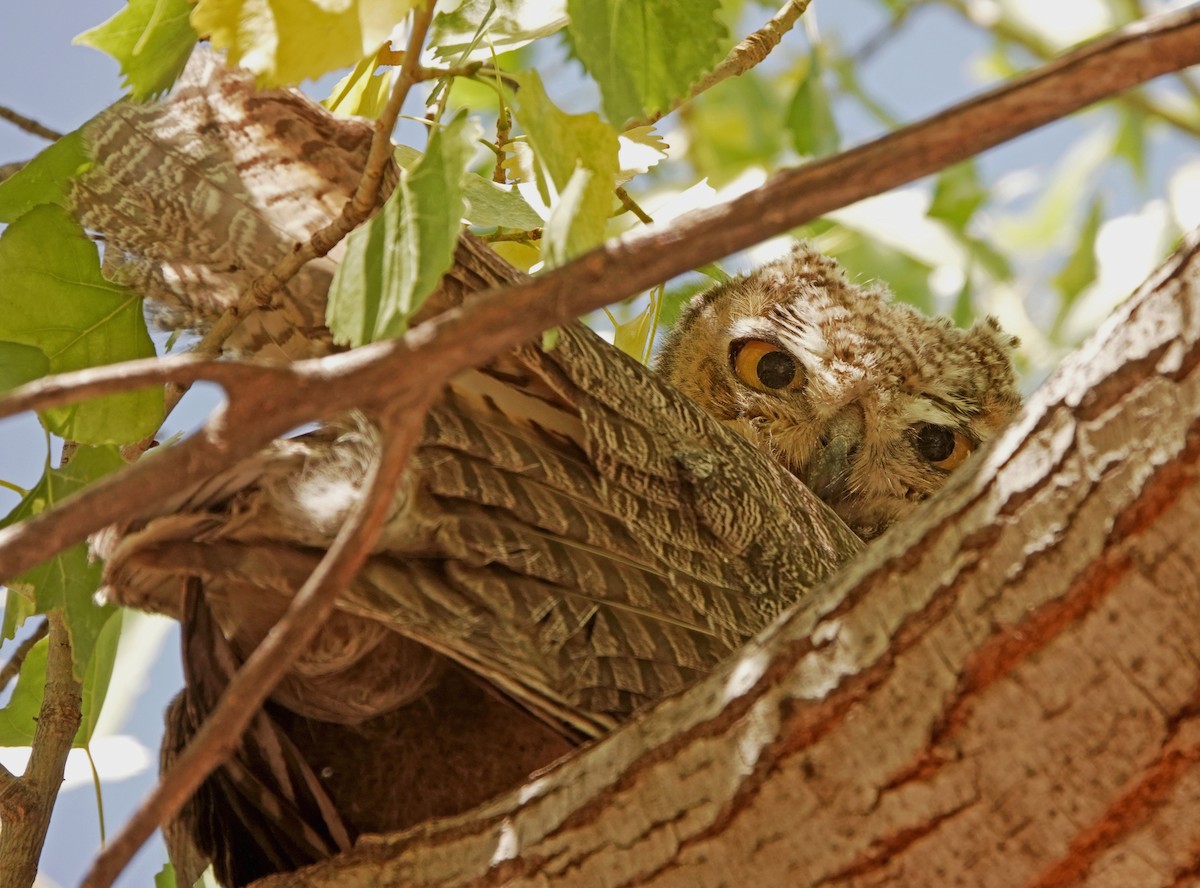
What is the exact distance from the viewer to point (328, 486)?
1.02 m

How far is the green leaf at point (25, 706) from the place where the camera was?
155cm

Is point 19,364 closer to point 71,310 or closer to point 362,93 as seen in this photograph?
point 71,310

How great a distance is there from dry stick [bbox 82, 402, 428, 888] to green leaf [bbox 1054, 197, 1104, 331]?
10.3ft

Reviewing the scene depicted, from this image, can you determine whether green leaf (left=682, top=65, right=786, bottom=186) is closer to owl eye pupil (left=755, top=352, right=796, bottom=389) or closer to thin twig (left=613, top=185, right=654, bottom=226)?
owl eye pupil (left=755, top=352, right=796, bottom=389)

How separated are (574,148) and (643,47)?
0.35ft

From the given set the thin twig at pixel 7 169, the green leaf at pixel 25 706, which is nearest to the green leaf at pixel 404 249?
the thin twig at pixel 7 169

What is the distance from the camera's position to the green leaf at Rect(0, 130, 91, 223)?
1.17 m

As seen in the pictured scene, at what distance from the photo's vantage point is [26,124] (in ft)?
5.06

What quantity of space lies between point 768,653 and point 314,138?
0.58m

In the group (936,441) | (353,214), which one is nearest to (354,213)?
(353,214)

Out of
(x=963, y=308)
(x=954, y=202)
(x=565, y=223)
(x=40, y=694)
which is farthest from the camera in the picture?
(x=954, y=202)

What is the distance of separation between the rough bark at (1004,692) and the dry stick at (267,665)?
13.2 inches

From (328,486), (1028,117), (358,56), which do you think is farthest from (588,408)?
(1028,117)

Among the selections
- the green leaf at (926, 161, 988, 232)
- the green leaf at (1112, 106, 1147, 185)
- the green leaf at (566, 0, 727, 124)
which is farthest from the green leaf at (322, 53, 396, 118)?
the green leaf at (1112, 106, 1147, 185)
